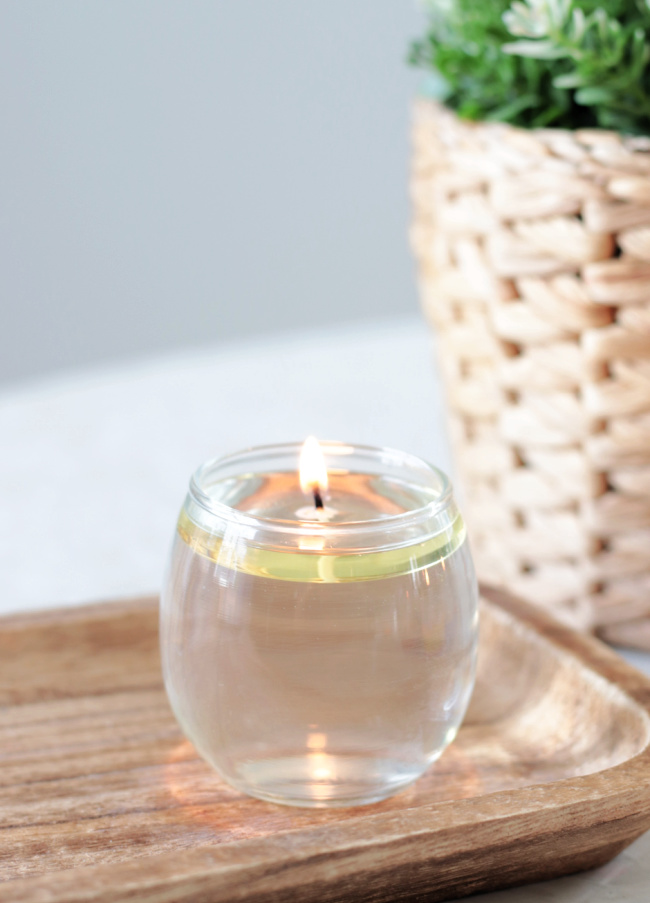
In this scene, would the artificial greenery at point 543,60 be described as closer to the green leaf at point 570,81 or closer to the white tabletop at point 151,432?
the green leaf at point 570,81

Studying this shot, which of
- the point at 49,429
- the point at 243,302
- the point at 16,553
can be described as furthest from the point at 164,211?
the point at 16,553

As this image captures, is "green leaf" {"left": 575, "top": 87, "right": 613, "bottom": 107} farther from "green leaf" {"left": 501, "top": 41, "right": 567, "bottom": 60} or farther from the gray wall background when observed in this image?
the gray wall background

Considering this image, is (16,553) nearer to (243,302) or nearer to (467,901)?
(467,901)

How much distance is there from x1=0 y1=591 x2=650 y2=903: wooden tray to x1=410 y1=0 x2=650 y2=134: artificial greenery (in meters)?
0.18

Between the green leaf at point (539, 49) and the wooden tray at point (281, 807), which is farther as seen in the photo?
the green leaf at point (539, 49)

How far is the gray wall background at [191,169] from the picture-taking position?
1591 mm

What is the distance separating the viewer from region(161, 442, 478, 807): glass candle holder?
0.27 metres

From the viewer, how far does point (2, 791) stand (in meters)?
0.31

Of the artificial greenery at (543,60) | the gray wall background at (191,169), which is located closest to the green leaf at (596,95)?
the artificial greenery at (543,60)

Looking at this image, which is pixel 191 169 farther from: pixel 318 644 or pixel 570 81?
pixel 318 644

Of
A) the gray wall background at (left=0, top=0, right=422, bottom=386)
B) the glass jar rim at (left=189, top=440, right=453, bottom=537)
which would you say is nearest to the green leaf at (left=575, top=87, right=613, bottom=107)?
the glass jar rim at (left=189, top=440, right=453, bottom=537)

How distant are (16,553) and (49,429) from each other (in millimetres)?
154

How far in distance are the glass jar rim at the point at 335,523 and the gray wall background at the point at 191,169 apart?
1403mm

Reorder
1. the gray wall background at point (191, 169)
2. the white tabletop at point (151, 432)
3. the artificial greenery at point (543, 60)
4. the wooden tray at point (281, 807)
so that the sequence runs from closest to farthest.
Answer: the wooden tray at point (281, 807) → the artificial greenery at point (543, 60) → the white tabletop at point (151, 432) → the gray wall background at point (191, 169)
